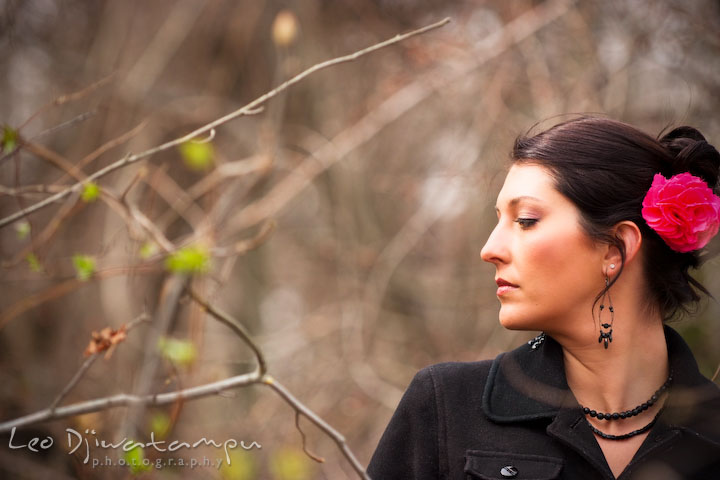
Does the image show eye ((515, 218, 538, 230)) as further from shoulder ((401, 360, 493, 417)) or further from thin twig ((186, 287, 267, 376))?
thin twig ((186, 287, 267, 376))

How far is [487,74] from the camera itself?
4.47 metres

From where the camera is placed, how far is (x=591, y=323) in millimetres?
1861

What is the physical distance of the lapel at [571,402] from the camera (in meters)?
1.86

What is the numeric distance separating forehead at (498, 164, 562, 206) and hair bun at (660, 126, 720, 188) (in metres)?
0.39

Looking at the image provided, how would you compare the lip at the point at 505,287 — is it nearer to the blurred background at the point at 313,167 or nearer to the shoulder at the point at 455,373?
the shoulder at the point at 455,373

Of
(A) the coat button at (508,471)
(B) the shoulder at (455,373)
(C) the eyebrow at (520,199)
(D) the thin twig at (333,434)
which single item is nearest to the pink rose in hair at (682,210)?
(C) the eyebrow at (520,199)

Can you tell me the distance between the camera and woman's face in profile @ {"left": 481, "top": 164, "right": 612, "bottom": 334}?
5.91 feet

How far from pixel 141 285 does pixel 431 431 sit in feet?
9.50

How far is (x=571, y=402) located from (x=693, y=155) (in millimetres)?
767

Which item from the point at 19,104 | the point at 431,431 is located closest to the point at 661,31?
the point at 431,431

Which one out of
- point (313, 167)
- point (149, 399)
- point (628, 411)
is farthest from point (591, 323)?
point (313, 167)

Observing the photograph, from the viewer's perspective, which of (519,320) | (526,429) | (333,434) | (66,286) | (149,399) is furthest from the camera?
(66,286)

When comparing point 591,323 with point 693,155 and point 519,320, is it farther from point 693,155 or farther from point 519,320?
point 693,155

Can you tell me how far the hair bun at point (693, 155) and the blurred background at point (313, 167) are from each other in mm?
1267
